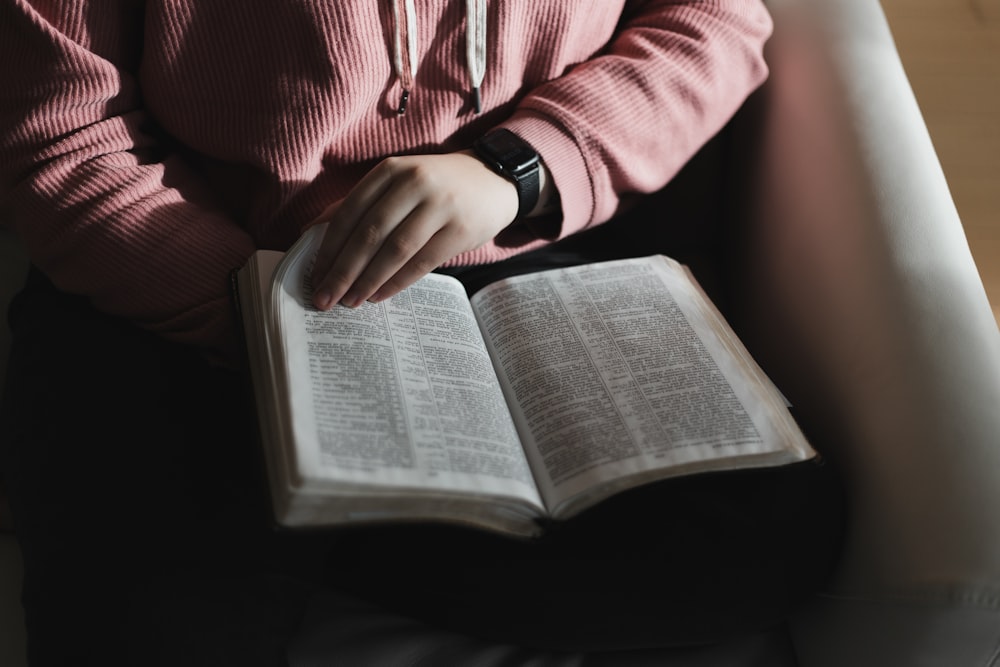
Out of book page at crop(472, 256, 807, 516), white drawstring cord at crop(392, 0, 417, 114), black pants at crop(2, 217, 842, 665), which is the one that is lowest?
black pants at crop(2, 217, 842, 665)

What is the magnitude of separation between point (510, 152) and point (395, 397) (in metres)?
0.28

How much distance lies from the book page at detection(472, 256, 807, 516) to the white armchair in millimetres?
80

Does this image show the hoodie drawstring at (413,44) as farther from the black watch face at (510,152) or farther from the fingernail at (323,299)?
the fingernail at (323,299)

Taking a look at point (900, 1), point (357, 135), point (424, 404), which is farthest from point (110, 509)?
point (900, 1)

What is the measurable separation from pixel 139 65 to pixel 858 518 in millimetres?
727

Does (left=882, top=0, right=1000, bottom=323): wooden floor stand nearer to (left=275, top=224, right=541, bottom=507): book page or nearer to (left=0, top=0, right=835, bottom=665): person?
(left=0, top=0, right=835, bottom=665): person

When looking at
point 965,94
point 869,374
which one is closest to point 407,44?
point 869,374

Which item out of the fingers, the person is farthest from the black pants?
the fingers

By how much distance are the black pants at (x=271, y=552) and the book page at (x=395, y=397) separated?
0.06 metres

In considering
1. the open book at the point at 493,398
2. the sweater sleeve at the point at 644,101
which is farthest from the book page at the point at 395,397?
the sweater sleeve at the point at 644,101

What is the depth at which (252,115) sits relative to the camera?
0.72 meters

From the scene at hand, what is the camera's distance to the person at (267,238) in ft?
1.93

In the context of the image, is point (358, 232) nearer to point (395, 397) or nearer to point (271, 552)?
point (395, 397)

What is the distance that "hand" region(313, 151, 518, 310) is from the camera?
0.64 metres
